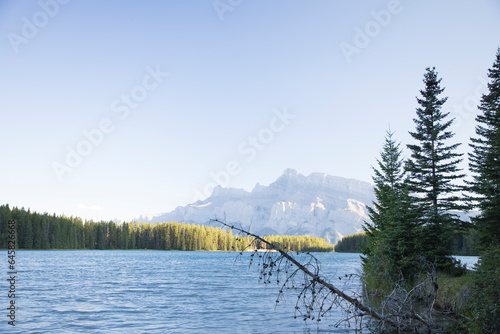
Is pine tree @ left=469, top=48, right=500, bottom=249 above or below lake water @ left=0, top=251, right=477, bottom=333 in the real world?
above

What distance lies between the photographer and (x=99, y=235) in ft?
519

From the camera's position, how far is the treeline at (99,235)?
395ft

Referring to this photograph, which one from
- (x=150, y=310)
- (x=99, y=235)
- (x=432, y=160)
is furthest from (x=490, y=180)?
(x=99, y=235)

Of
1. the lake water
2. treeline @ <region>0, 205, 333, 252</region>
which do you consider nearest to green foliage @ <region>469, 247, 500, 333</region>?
the lake water

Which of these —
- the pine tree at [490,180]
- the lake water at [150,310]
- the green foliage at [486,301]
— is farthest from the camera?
the pine tree at [490,180]

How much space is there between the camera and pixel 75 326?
67.1 ft

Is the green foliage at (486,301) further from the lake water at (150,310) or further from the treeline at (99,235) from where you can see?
the treeline at (99,235)

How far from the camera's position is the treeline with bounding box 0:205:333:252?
120 meters

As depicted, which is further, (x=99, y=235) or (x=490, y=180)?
(x=99, y=235)

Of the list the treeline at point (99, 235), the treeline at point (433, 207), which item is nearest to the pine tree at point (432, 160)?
the treeline at point (433, 207)

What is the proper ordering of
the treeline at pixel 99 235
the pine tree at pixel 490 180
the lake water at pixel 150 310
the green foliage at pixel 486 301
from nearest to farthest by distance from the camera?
the green foliage at pixel 486 301 → the lake water at pixel 150 310 → the pine tree at pixel 490 180 → the treeline at pixel 99 235

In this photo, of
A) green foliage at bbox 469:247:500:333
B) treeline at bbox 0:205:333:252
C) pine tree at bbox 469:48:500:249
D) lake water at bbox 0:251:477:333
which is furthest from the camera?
treeline at bbox 0:205:333:252

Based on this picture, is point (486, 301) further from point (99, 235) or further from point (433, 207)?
point (99, 235)

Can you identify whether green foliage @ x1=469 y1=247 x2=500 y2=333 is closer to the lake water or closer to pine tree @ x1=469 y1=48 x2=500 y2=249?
the lake water
